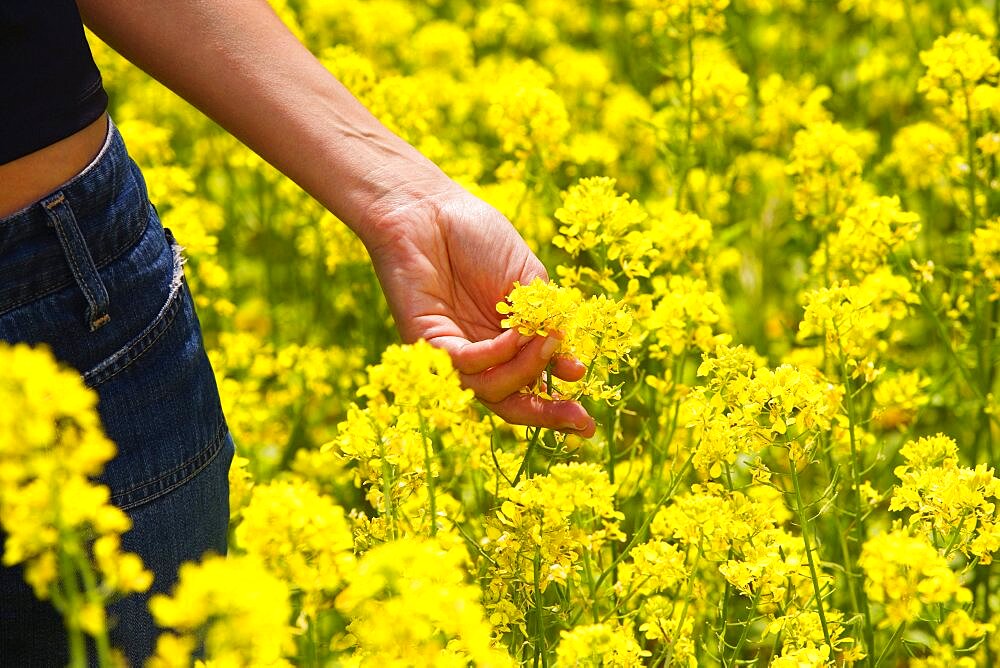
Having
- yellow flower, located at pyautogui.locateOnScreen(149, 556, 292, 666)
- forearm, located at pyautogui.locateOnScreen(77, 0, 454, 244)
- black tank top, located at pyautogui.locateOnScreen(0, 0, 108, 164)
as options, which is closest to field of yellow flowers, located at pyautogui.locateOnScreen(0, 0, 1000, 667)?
yellow flower, located at pyautogui.locateOnScreen(149, 556, 292, 666)

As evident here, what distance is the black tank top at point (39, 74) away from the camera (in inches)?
Result: 50.8

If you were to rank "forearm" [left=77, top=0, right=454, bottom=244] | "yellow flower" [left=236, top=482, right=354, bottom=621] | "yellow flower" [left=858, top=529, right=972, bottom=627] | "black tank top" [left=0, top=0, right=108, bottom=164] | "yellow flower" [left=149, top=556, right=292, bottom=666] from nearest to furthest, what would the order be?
"yellow flower" [left=149, top=556, right=292, bottom=666] < "yellow flower" [left=236, top=482, right=354, bottom=621] < "yellow flower" [left=858, top=529, right=972, bottom=627] < "black tank top" [left=0, top=0, right=108, bottom=164] < "forearm" [left=77, top=0, right=454, bottom=244]

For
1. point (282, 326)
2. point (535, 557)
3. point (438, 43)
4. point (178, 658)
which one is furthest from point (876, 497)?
point (438, 43)

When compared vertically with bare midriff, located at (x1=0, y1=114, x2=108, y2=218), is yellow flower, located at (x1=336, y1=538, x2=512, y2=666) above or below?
below

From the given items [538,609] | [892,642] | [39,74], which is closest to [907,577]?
[892,642]

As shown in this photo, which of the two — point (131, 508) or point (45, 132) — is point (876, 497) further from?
point (45, 132)

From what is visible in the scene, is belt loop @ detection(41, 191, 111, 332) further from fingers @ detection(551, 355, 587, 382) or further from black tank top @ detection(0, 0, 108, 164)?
fingers @ detection(551, 355, 587, 382)

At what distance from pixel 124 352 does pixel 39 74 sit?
329mm

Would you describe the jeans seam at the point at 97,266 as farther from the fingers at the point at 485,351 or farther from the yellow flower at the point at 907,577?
the yellow flower at the point at 907,577

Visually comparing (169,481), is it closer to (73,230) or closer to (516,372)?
(73,230)

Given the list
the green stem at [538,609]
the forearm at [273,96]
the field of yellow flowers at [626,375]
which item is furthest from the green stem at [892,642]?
the forearm at [273,96]

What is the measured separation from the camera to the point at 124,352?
56.1 inches

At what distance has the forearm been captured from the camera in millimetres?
1500

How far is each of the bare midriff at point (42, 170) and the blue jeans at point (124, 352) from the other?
2 cm
